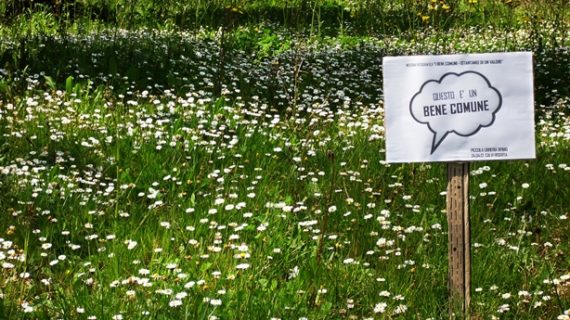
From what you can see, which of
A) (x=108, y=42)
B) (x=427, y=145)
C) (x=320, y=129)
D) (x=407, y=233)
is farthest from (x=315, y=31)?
(x=427, y=145)

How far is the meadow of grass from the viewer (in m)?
3.62

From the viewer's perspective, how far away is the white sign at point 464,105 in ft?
11.3

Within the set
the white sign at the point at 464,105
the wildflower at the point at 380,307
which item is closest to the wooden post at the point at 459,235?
the white sign at the point at 464,105

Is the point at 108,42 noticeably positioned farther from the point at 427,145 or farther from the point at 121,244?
the point at 427,145

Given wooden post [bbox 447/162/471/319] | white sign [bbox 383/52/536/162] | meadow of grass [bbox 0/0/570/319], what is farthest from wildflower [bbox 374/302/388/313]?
white sign [bbox 383/52/536/162]

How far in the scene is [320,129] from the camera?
6.67 m

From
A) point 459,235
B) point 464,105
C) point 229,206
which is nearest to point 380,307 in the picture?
point 459,235

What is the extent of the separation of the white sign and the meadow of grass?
1.60 ft

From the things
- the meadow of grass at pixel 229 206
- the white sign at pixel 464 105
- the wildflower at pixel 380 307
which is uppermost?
the white sign at pixel 464 105

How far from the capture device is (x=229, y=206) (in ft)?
14.3

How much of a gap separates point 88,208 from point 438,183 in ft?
7.60

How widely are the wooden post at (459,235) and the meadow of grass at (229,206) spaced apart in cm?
14

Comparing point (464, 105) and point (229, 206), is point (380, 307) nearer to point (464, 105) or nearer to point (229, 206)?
point (464, 105)

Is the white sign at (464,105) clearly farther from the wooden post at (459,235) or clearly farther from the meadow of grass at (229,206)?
the meadow of grass at (229,206)
